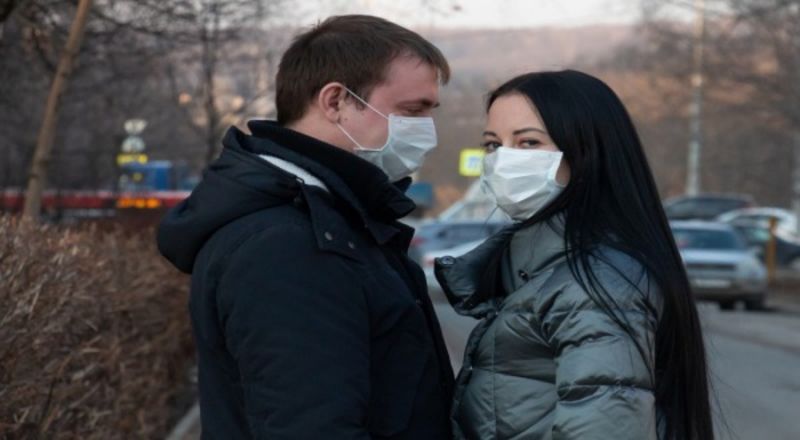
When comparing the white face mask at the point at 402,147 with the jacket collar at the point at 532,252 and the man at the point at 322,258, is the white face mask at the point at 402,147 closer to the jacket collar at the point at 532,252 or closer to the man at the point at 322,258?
the man at the point at 322,258

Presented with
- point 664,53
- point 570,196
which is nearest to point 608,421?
point 570,196

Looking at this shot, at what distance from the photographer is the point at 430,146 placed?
3.14 metres

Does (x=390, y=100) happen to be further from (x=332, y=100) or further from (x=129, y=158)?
(x=129, y=158)

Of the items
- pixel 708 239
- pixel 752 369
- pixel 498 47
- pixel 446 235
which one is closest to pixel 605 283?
pixel 752 369

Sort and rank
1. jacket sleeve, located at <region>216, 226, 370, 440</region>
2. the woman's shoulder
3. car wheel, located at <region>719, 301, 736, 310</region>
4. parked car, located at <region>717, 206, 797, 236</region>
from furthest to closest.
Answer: parked car, located at <region>717, 206, 797, 236</region> < car wheel, located at <region>719, 301, 736, 310</region> < the woman's shoulder < jacket sleeve, located at <region>216, 226, 370, 440</region>

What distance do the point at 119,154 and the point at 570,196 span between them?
689 inches

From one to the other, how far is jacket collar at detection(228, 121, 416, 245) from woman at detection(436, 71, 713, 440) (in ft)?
1.05

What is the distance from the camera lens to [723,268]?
25.0m

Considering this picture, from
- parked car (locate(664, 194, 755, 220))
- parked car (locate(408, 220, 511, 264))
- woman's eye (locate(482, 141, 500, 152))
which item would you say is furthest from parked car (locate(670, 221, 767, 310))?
woman's eye (locate(482, 141, 500, 152))

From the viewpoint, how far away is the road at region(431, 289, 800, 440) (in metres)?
9.77

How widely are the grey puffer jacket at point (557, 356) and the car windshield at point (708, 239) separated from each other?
23.2m

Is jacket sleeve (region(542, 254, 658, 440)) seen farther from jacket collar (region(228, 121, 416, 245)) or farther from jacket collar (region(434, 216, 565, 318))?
jacket collar (region(228, 121, 416, 245))

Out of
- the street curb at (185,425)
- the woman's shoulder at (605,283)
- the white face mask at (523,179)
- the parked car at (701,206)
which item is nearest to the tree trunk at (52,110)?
the street curb at (185,425)

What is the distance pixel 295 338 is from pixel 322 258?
0.56ft
